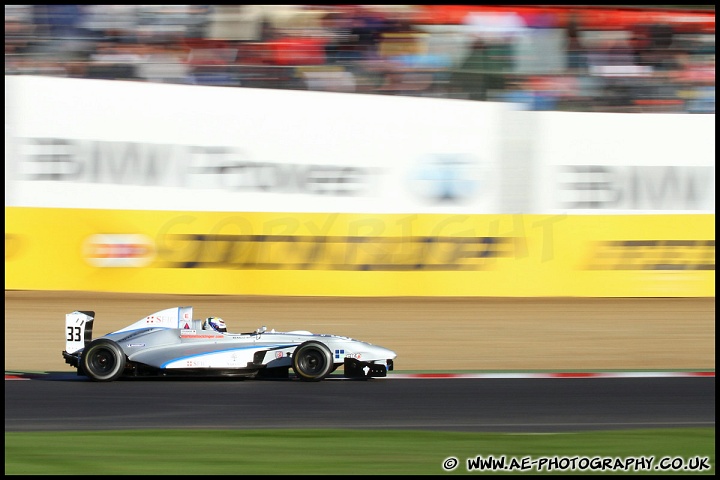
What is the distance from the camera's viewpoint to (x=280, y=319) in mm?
11977

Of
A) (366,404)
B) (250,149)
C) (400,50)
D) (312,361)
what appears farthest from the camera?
(400,50)

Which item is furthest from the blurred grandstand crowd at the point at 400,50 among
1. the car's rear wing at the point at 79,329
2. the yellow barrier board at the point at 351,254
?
the car's rear wing at the point at 79,329

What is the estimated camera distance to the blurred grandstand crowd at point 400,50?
42.5 feet

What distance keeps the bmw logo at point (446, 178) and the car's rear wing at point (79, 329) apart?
493cm

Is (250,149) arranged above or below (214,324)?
above

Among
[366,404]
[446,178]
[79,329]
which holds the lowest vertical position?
[366,404]

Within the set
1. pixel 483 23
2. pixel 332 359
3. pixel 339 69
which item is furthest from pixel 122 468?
pixel 483 23

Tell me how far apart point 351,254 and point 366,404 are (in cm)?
482

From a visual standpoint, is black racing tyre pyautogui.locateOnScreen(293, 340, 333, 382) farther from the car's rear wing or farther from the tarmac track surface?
the car's rear wing

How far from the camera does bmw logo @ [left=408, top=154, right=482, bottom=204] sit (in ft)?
40.7

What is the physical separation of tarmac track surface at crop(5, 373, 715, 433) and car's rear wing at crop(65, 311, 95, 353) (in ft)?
1.12

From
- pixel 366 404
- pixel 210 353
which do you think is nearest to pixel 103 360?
pixel 210 353

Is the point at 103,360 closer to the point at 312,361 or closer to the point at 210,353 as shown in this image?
the point at 210,353

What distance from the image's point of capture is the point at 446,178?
1243 cm
